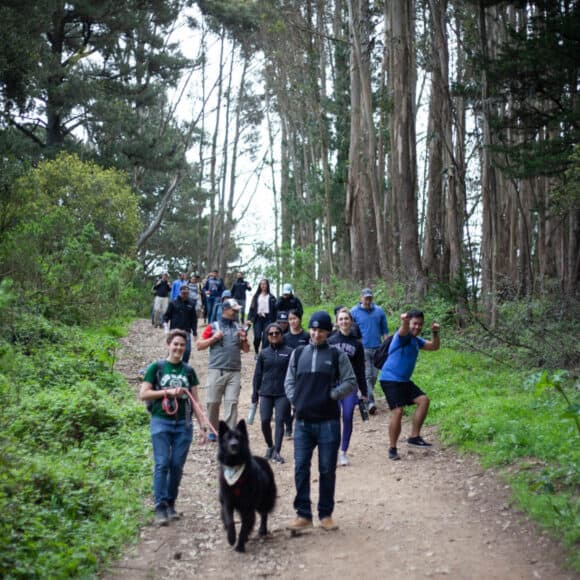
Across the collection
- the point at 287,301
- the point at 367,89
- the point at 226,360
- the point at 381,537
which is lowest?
the point at 381,537

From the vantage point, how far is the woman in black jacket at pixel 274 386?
959cm

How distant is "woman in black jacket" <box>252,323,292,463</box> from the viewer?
9586mm

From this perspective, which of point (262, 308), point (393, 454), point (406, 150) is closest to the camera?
point (393, 454)

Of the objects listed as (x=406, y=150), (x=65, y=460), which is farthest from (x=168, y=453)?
(x=406, y=150)

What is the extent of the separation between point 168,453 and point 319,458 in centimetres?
Answer: 153

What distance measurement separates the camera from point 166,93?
42531mm

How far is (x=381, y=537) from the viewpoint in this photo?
663 cm

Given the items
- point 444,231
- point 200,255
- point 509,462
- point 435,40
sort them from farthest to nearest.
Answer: point 200,255 → point 444,231 → point 435,40 → point 509,462

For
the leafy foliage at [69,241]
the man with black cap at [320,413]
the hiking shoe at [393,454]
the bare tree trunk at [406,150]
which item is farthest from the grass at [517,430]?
the leafy foliage at [69,241]

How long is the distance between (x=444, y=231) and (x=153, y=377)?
1594cm

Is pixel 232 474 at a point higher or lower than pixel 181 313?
lower

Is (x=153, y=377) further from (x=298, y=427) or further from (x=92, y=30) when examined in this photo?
(x=92, y=30)

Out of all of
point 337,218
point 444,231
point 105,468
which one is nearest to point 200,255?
point 337,218

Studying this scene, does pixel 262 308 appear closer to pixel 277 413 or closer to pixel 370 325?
pixel 370 325
